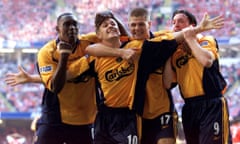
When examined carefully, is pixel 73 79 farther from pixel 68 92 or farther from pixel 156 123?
pixel 156 123

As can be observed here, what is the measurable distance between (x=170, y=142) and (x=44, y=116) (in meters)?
1.01

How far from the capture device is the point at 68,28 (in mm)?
3258

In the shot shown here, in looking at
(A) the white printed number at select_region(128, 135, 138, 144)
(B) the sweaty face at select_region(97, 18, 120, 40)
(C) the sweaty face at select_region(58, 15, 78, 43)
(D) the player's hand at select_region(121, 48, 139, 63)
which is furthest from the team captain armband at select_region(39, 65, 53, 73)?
(A) the white printed number at select_region(128, 135, 138, 144)

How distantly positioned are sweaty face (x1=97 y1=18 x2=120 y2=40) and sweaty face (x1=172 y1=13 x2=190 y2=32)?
1.43 feet

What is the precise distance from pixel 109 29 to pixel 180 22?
53cm

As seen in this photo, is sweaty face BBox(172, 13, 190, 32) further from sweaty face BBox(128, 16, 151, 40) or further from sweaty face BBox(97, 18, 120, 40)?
sweaty face BBox(97, 18, 120, 40)

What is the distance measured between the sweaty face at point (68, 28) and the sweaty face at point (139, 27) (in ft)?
1.30

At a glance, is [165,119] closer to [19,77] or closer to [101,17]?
[101,17]

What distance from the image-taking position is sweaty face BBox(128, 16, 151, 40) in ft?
10.5

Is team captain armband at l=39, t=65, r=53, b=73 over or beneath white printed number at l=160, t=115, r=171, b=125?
over

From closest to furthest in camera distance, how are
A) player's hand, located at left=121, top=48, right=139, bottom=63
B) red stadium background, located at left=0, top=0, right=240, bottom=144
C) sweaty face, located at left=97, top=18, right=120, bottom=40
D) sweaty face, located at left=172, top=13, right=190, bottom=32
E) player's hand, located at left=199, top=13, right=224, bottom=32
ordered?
player's hand, located at left=199, top=13, right=224, bottom=32
player's hand, located at left=121, top=48, right=139, bottom=63
sweaty face, located at left=97, top=18, right=120, bottom=40
sweaty face, located at left=172, top=13, right=190, bottom=32
red stadium background, located at left=0, top=0, right=240, bottom=144

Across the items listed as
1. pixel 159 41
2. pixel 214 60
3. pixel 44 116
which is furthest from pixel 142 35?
pixel 44 116

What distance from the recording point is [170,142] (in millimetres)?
3225

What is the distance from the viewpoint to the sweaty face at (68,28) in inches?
128
